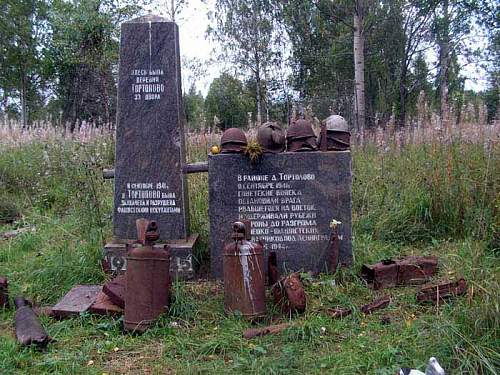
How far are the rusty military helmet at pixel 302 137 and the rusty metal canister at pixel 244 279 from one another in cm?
123

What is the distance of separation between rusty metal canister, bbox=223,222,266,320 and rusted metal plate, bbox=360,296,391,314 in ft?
2.45

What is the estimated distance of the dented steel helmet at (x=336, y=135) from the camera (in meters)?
4.79

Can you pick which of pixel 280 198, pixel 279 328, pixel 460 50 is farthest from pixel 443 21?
pixel 279 328

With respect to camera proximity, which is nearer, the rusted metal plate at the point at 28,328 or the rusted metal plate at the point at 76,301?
the rusted metal plate at the point at 28,328

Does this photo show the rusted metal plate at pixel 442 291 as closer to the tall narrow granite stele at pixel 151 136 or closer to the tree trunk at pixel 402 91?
the tall narrow granite stele at pixel 151 136

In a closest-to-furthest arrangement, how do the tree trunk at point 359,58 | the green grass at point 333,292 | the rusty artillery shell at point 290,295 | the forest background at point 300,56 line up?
the green grass at point 333,292 < the rusty artillery shell at point 290,295 < the tree trunk at point 359,58 < the forest background at point 300,56

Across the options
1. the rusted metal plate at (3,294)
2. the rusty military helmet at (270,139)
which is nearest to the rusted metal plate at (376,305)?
the rusty military helmet at (270,139)

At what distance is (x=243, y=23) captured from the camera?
25266 millimetres

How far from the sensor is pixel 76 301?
414 centimetres

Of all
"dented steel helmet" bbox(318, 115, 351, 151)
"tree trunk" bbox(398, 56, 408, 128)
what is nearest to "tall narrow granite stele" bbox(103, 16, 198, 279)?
"dented steel helmet" bbox(318, 115, 351, 151)

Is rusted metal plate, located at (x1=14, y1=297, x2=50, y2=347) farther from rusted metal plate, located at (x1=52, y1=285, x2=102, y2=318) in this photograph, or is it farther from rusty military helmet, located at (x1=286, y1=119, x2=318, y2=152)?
rusty military helmet, located at (x1=286, y1=119, x2=318, y2=152)

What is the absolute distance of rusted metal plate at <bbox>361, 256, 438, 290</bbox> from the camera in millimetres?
4336

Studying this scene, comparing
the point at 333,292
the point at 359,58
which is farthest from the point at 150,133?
the point at 359,58

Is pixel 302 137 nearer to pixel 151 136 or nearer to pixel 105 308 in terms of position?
pixel 151 136
